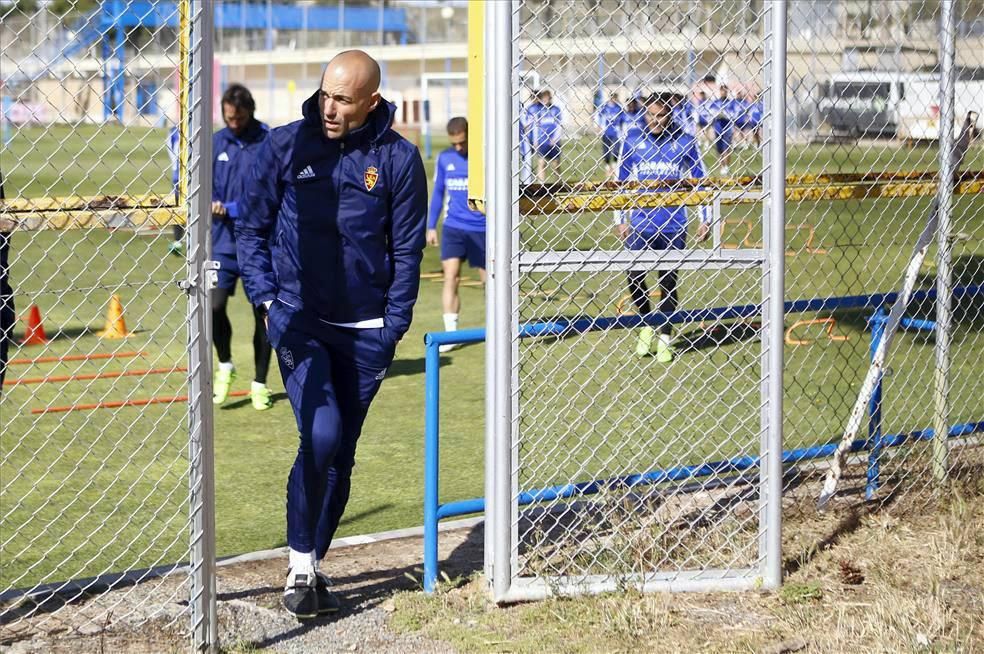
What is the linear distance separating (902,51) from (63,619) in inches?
180

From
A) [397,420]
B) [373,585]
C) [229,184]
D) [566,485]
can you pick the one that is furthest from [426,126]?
[373,585]

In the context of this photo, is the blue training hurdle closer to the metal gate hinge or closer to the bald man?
the bald man

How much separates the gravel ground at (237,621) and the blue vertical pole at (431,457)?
0.13 m

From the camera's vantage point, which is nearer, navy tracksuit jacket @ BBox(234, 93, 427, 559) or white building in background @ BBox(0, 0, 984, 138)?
navy tracksuit jacket @ BBox(234, 93, 427, 559)

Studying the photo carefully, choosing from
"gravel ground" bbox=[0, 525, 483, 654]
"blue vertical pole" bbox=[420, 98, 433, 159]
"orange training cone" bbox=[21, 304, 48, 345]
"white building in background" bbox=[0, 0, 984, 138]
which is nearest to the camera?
"gravel ground" bbox=[0, 525, 483, 654]

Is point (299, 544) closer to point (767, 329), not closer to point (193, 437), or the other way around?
point (193, 437)

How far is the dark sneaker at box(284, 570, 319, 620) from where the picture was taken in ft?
15.1

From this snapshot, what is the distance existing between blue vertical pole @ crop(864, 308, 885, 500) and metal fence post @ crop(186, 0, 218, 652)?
10.5ft

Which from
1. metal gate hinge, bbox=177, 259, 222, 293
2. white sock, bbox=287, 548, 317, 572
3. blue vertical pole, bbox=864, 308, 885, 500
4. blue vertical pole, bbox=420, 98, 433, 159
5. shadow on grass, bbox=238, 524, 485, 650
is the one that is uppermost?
blue vertical pole, bbox=420, 98, 433, 159

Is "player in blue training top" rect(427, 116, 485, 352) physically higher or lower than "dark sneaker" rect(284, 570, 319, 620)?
higher

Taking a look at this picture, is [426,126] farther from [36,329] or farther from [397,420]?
[397,420]

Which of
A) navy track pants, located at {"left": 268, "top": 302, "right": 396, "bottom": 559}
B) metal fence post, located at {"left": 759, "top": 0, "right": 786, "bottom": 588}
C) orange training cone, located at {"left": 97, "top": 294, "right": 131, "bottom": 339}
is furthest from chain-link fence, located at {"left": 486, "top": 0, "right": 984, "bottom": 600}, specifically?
orange training cone, located at {"left": 97, "top": 294, "right": 131, "bottom": 339}

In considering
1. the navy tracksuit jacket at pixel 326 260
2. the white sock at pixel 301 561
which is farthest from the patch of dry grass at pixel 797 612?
the navy tracksuit jacket at pixel 326 260

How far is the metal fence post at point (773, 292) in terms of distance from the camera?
476 centimetres
